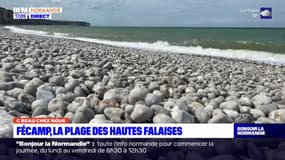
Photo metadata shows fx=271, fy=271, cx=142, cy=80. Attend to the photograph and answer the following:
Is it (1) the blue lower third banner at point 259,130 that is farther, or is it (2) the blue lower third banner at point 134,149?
(1) the blue lower third banner at point 259,130

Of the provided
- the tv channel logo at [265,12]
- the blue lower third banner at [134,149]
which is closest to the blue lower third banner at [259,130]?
the blue lower third banner at [134,149]

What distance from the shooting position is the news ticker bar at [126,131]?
1.46 meters

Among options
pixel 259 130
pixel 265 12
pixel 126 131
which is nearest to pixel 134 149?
pixel 126 131

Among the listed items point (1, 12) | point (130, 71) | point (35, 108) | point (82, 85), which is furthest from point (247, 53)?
point (1, 12)

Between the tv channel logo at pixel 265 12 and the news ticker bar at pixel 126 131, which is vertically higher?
the tv channel logo at pixel 265 12

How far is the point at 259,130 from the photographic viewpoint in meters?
1.68

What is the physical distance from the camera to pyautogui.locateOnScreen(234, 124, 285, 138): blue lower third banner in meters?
1.62

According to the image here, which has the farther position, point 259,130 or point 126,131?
point 259,130

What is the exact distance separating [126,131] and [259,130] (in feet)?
2.72

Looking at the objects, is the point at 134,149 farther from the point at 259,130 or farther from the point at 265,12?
the point at 265,12

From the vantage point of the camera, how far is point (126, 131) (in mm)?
1510

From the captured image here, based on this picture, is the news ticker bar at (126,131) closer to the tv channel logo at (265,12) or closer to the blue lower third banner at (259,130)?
the blue lower third banner at (259,130)

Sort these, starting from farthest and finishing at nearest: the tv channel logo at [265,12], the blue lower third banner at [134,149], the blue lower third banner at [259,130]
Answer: the tv channel logo at [265,12], the blue lower third banner at [259,130], the blue lower third banner at [134,149]

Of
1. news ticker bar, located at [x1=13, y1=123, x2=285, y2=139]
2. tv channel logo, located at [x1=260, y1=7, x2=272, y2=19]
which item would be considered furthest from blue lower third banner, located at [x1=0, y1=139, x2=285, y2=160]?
tv channel logo, located at [x1=260, y1=7, x2=272, y2=19]
